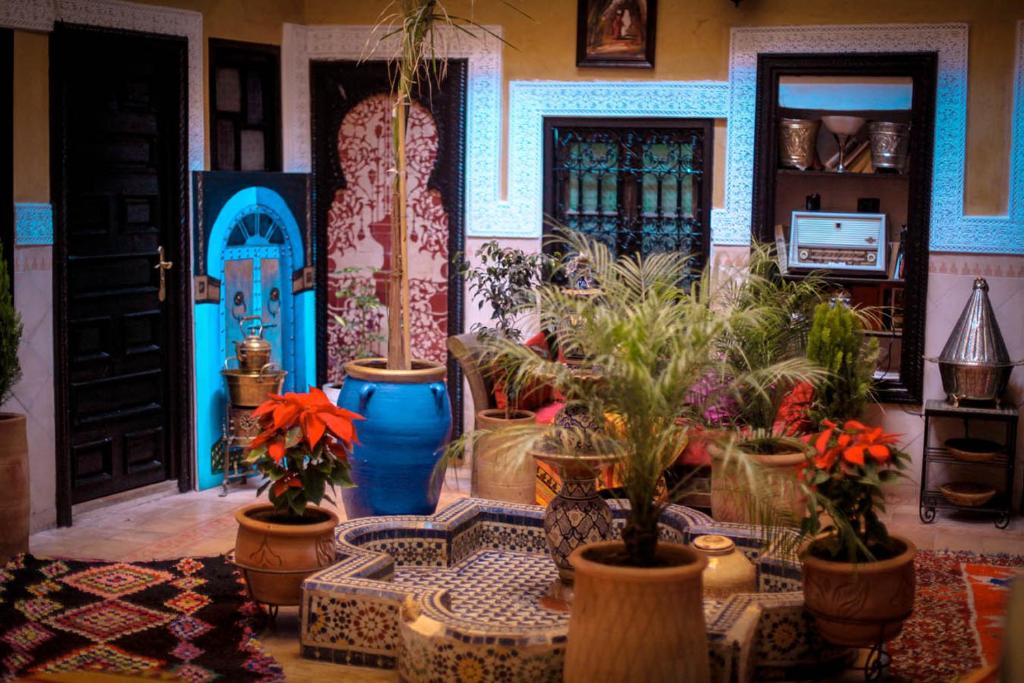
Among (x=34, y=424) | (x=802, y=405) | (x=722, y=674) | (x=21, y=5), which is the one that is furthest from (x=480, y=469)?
(x=21, y=5)

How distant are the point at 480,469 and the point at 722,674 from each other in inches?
106

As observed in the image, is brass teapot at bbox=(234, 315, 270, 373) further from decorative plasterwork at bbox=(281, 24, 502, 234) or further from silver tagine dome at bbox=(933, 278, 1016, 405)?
silver tagine dome at bbox=(933, 278, 1016, 405)

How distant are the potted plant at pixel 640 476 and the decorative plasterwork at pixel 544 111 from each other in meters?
3.64

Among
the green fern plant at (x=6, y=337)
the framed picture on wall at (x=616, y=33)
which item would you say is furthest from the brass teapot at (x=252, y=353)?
the framed picture on wall at (x=616, y=33)

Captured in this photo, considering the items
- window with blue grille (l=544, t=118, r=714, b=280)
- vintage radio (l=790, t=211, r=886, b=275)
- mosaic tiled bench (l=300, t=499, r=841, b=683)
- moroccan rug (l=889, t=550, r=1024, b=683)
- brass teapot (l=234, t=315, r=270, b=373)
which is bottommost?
moroccan rug (l=889, t=550, r=1024, b=683)

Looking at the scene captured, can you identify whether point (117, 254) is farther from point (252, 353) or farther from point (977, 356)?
point (977, 356)

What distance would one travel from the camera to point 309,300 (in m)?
8.59

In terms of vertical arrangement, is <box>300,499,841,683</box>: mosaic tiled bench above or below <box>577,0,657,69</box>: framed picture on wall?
below

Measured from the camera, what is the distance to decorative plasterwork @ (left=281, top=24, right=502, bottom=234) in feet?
27.2

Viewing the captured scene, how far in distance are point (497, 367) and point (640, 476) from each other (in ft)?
9.78

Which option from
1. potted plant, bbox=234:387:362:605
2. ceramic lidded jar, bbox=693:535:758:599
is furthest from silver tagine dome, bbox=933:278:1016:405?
potted plant, bbox=234:387:362:605

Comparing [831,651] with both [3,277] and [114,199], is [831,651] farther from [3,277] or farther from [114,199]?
[114,199]

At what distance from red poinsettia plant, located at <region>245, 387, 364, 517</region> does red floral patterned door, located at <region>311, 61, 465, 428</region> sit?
123 inches

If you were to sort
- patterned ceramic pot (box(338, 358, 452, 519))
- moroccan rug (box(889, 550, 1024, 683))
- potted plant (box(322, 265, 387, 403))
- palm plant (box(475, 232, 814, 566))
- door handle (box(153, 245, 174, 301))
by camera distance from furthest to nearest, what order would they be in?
potted plant (box(322, 265, 387, 403)) → door handle (box(153, 245, 174, 301)) → patterned ceramic pot (box(338, 358, 452, 519)) → moroccan rug (box(889, 550, 1024, 683)) → palm plant (box(475, 232, 814, 566))
